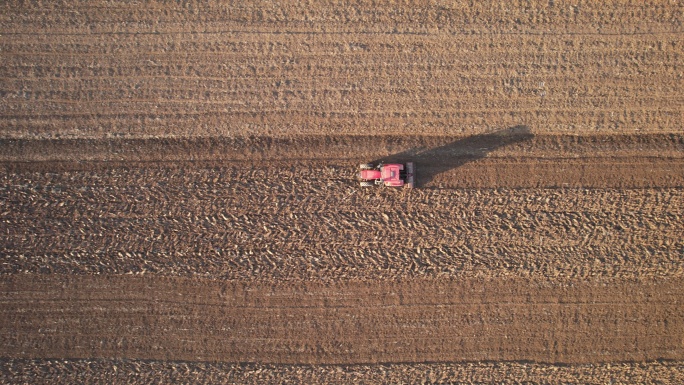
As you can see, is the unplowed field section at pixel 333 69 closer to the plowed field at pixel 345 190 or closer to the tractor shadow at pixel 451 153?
the plowed field at pixel 345 190

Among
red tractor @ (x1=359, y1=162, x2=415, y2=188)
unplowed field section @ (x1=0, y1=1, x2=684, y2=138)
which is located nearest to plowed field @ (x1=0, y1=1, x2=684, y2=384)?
unplowed field section @ (x1=0, y1=1, x2=684, y2=138)

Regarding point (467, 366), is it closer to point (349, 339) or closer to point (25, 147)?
point (349, 339)

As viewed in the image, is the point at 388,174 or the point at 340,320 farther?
the point at 340,320

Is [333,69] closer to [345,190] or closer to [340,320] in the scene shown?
[345,190]

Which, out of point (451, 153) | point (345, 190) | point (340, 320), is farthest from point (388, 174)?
point (340, 320)

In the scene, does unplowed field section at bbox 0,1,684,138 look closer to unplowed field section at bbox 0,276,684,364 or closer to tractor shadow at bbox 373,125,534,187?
tractor shadow at bbox 373,125,534,187

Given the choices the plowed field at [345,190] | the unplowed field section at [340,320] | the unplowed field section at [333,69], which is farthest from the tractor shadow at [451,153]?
the unplowed field section at [340,320]
